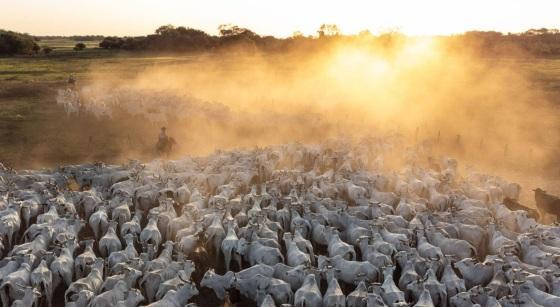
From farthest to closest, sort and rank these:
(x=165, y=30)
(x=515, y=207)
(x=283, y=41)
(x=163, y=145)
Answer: (x=165, y=30)
(x=283, y=41)
(x=163, y=145)
(x=515, y=207)

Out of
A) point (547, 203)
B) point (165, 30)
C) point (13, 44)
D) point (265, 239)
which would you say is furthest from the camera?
point (165, 30)

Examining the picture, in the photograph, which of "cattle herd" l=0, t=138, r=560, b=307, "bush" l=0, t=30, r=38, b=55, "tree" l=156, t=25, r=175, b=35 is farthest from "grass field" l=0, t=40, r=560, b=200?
"tree" l=156, t=25, r=175, b=35

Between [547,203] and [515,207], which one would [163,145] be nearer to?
[515,207]

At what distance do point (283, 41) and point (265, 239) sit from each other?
69.8 m

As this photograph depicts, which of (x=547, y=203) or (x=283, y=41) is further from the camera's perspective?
(x=283, y=41)

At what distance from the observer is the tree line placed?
64.7 metres

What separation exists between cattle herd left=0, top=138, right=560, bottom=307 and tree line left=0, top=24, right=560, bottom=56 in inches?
2075

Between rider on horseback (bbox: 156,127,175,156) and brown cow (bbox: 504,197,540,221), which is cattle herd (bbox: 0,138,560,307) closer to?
brown cow (bbox: 504,197,540,221)

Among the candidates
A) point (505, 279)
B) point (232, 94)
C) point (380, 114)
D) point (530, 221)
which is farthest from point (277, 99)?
point (505, 279)

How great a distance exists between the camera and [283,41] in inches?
3150

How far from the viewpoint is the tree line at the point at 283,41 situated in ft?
212

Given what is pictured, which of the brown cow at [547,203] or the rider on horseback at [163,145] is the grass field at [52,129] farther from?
the brown cow at [547,203]

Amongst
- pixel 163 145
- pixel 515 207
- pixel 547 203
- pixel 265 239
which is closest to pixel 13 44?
pixel 163 145

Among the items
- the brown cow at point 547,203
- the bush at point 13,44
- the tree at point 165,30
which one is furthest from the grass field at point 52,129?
the tree at point 165,30
